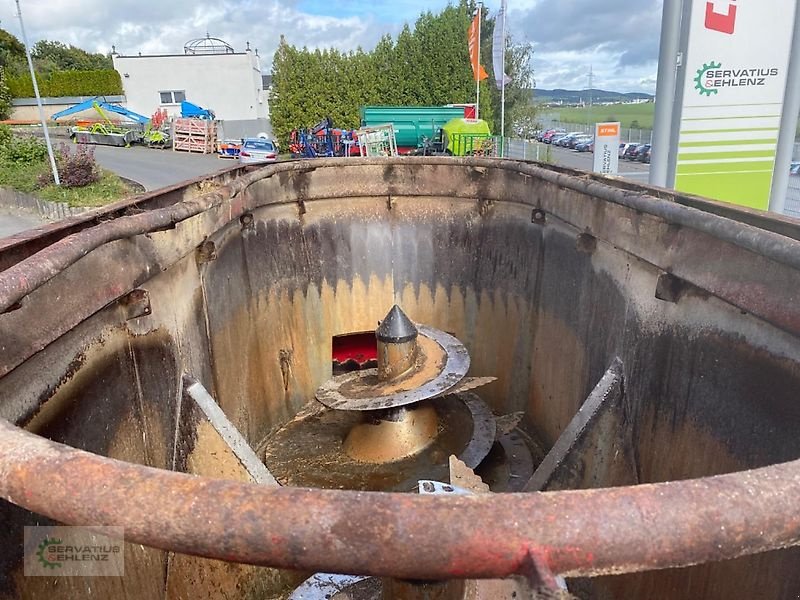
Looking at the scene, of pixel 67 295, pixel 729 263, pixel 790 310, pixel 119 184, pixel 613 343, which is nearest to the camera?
pixel 790 310

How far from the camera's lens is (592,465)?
2.63 meters

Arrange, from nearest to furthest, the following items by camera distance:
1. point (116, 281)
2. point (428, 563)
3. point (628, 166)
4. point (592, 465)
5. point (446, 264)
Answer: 1. point (428, 563)
2. point (116, 281)
3. point (592, 465)
4. point (446, 264)
5. point (628, 166)

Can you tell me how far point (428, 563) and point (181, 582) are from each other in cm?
191

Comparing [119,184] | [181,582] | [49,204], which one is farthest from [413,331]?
[119,184]

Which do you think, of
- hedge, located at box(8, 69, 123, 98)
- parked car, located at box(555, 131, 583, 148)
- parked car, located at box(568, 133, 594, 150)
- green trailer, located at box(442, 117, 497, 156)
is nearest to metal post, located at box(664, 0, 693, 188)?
green trailer, located at box(442, 117, 497, 156)

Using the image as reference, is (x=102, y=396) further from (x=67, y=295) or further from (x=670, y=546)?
(x=670, y=546)

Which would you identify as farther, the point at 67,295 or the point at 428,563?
the point at 67,295

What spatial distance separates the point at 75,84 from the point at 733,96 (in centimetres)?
5204

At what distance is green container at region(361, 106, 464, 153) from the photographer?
22047 millimetres

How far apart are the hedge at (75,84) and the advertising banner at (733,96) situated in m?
48.6

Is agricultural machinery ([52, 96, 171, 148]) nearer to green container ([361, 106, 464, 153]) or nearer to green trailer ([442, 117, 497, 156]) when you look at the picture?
green container ([361, 106, 464, 153])

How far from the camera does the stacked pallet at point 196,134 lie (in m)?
27.3

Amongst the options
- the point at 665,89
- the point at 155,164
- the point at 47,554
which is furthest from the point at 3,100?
the point at 47,554

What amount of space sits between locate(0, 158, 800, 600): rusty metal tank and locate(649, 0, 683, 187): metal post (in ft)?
7.91
